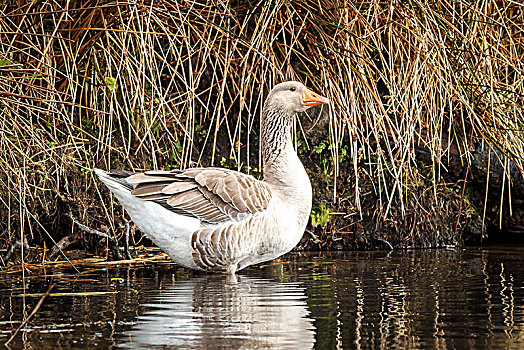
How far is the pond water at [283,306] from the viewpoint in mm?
3438

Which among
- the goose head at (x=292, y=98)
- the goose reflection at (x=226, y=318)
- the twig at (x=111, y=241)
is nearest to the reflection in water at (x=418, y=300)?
the goose reflection at (x=226, y=318)

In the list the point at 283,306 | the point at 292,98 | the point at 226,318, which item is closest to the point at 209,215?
the point at 292,98

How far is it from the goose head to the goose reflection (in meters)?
1.76

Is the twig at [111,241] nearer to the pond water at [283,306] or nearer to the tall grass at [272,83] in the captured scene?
the tall grass at [272,83]

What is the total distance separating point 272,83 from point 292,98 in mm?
923

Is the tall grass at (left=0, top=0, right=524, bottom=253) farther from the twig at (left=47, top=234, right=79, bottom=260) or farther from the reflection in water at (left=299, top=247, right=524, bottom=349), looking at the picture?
the reflection in water at (left=299, top=247, right=524, bottom=349)

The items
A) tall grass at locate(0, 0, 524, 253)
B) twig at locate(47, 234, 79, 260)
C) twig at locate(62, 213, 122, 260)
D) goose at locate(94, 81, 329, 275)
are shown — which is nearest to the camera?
goose at locate(94, 81, 329, 275)

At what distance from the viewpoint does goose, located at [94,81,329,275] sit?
18.8 feet

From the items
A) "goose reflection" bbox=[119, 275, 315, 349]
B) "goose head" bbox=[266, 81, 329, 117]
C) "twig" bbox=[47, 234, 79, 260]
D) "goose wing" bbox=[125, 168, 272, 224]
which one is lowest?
"goose reflection" bbox=[119, 275, 315, 349]

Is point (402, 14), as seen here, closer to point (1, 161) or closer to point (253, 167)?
point (253, 167)

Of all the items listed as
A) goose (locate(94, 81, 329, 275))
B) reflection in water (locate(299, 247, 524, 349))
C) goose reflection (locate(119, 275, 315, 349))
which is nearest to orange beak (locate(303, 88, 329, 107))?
goose (locate(94, 81, 329, 275))

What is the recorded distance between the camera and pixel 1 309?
423cm

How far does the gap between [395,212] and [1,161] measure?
13.3ft

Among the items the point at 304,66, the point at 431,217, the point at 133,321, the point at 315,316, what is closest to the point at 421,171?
the point at 431,217
